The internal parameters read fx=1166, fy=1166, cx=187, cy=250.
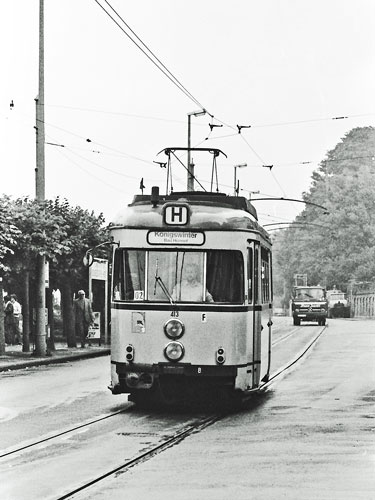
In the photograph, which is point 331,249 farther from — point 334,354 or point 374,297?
point 334,354

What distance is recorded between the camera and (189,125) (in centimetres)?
4547

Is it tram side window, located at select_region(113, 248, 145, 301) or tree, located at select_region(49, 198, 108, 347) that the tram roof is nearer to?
tram side window, located at select_region(113, 248, 145, 301)

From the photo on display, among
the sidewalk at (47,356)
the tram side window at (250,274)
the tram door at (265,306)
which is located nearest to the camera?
the tram side window at (250,274)

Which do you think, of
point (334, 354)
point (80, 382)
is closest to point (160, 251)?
point (80, 382)

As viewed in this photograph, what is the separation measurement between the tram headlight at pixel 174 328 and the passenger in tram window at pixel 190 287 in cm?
31

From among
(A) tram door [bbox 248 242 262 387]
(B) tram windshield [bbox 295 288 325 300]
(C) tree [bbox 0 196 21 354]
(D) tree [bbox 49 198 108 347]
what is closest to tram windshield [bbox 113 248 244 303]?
(A) tram door [bbox 248 242 262 387]

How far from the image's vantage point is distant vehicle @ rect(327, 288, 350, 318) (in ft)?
293

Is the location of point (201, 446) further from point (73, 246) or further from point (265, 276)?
point (73, 246)

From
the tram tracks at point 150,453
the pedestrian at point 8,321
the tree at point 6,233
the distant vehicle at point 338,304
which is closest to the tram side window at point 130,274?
the tram tracks at point 150,453

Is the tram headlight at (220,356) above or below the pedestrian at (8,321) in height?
below

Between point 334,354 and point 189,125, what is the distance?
16190mm

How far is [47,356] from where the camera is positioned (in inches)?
1178

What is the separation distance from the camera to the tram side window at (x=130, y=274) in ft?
51.1

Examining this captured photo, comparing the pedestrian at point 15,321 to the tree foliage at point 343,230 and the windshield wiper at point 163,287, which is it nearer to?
the windshield wiper at point 163,287
